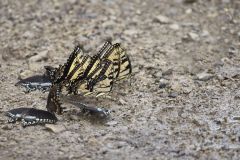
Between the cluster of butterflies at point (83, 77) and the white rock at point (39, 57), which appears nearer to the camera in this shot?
the cluster of butterflies at point (83, 77)

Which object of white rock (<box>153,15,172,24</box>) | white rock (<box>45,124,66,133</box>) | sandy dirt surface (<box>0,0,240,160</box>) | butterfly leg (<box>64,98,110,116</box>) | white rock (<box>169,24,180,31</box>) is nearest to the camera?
sandy dirt surface (<box>0,0,240,160</box>)

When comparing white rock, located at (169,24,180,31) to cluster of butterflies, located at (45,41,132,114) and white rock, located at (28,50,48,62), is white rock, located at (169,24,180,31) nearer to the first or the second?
cluster of butterflies, located at (45,41,132,114)

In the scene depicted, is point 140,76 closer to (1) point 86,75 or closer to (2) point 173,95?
(2) point 173,95

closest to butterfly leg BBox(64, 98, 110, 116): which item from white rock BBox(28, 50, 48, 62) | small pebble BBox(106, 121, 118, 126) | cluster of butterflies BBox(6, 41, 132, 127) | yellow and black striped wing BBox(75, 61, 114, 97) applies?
cluster of butterflies BBox(6, 41, 132, 127)

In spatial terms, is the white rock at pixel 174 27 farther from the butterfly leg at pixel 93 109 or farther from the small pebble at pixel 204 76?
the butterfly leg at pixel 93 109

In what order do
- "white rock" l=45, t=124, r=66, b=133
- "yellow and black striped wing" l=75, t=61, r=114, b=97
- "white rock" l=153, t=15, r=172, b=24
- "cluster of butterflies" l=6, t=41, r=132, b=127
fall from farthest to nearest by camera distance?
"white rock" l=153, t=15, r=172, b=24 < "yellow and black striped wing" l=75, t=61, r=114, b=97 < "cluster of butterflies" l=6, t=41, r=132, b=127 < "white rock" l=45, t=124, r=66, b=133

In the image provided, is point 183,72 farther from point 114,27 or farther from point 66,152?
point 66,152

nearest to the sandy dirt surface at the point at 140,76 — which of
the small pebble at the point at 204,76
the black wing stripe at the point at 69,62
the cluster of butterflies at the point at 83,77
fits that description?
the small pebble at the point at 204,76

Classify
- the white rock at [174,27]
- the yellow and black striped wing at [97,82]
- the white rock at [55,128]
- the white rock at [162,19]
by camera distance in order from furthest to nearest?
1. the white rock at [162,19]
2. the white rock at [174,27]
3. the yellow and black striped wing at [97,82]
4. the white rock at [55,128]
